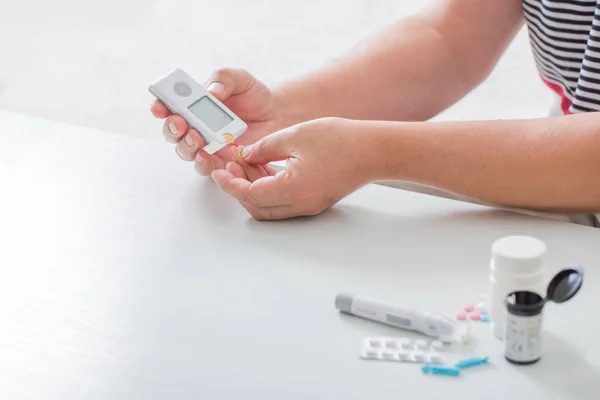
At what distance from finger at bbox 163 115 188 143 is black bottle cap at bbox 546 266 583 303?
412mm

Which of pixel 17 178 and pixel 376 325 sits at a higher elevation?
pixel 17 178

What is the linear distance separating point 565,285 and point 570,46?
1.35ft

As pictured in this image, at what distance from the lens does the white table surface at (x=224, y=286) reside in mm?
633

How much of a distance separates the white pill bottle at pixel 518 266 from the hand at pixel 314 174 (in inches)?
8.6

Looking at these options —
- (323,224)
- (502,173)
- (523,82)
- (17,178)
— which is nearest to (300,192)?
(323,224)

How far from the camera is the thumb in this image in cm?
86

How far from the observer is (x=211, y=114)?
91 centimetres

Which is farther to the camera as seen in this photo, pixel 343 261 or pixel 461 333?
pixel 343 261

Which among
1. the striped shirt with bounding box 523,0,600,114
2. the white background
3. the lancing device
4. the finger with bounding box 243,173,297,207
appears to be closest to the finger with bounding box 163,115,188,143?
the finger with bounding box 243,173,297,207

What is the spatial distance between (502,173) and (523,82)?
106 centimetres

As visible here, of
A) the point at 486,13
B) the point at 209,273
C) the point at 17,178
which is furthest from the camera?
the point at 486,13

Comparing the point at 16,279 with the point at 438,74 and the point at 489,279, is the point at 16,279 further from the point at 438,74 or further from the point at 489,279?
the point at 438,74

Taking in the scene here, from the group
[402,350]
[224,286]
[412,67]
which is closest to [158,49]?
[412,67]

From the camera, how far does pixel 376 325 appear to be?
2.27 ft
